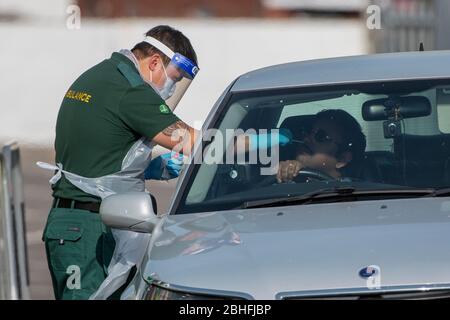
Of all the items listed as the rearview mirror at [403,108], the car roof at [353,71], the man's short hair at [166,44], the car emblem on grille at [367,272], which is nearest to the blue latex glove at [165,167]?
the man's short hair at [166,44]

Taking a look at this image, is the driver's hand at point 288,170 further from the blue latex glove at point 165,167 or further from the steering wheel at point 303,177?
the blue latex glove at point 165,167

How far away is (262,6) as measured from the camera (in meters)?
34.4

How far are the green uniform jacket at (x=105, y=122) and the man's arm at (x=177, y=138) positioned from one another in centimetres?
3

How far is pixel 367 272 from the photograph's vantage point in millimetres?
4461

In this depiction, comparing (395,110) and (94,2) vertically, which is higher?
(395,110)

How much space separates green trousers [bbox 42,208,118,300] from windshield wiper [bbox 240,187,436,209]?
1.35 meters

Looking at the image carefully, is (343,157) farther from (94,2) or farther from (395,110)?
(94,2)

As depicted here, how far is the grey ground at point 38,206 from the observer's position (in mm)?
10242

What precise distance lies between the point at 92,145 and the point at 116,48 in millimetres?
14732

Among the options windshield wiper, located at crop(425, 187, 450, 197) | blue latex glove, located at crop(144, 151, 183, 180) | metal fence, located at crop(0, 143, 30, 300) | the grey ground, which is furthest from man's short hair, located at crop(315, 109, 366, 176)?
the grey ground

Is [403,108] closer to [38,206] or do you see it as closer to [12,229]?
[12,229]

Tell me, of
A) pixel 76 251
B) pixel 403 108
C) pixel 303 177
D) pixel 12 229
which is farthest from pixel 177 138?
pixel 12 229
